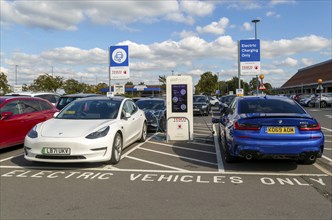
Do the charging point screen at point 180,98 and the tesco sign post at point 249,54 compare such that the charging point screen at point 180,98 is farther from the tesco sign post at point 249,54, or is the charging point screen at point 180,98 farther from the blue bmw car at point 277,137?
the tesco sign post at point 249,54

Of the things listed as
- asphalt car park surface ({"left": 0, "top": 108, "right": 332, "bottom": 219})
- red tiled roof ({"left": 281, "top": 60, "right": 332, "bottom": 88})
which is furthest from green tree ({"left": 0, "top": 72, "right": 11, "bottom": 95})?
red tiled roof ({"left": 281, "top": 60, "right": 332, "bottom": 88})

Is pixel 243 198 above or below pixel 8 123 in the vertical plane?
below

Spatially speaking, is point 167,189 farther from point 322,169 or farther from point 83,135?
point 322,169

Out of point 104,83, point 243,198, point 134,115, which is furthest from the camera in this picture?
point 104,83

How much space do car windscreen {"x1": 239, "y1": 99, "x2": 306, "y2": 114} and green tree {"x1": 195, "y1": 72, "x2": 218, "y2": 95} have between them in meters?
73.7

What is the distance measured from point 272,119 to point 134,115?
4.15m

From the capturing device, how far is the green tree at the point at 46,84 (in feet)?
180

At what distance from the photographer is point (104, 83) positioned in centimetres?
9325

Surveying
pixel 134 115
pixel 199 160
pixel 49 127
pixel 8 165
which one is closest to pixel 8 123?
pixel 8 165

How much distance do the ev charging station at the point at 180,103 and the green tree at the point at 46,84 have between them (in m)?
47.7

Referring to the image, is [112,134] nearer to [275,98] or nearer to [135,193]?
[135,193]

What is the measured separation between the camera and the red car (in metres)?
8.55

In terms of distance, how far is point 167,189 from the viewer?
17.8 ft

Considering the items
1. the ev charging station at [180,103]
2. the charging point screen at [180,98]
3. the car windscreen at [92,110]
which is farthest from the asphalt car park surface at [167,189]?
the charging point screen at [180,98]
